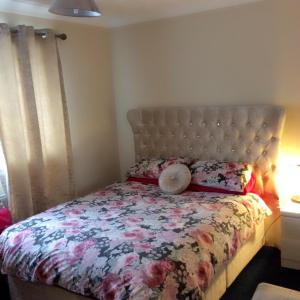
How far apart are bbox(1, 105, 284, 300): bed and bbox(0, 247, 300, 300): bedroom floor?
11cm

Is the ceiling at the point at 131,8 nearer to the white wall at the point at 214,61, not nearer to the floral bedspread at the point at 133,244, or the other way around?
the white wall at the point at 214,61

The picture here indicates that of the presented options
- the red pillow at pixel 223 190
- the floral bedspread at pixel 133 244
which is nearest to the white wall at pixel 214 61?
the red pillow at pixel 223 190

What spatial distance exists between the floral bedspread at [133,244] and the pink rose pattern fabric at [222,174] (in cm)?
12

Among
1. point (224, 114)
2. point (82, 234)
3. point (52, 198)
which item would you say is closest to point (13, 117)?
point (52, 198)

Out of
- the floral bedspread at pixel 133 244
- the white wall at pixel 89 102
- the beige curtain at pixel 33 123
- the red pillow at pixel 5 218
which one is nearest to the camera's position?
the floral bedspread at pixel 133 244

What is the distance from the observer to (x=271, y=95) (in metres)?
3.17

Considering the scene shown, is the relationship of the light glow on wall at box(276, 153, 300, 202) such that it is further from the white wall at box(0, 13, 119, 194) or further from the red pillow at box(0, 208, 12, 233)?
the red pillow at box(0, 208, 12, 233)

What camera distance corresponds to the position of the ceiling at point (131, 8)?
3010 mm

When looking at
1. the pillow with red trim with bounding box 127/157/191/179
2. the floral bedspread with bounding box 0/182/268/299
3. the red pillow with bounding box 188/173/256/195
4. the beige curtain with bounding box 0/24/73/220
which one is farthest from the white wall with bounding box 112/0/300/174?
the floral bedspread with bounding box 0/182/268/299

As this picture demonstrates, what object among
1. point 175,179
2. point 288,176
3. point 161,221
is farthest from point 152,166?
point 288,176

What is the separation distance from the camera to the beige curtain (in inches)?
114

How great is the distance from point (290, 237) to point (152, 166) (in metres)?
1.38

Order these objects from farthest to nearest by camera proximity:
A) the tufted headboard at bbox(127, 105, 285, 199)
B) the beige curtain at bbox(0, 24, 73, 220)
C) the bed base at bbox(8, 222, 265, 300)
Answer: the tufted headboard at bbox(127, 105, 285, 199)
the beige curtain at bbox(0, 24, 73, 220)
the bed base at bbox(8, 222, 265, 300)

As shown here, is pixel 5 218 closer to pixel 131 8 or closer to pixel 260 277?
pixel 260 277
